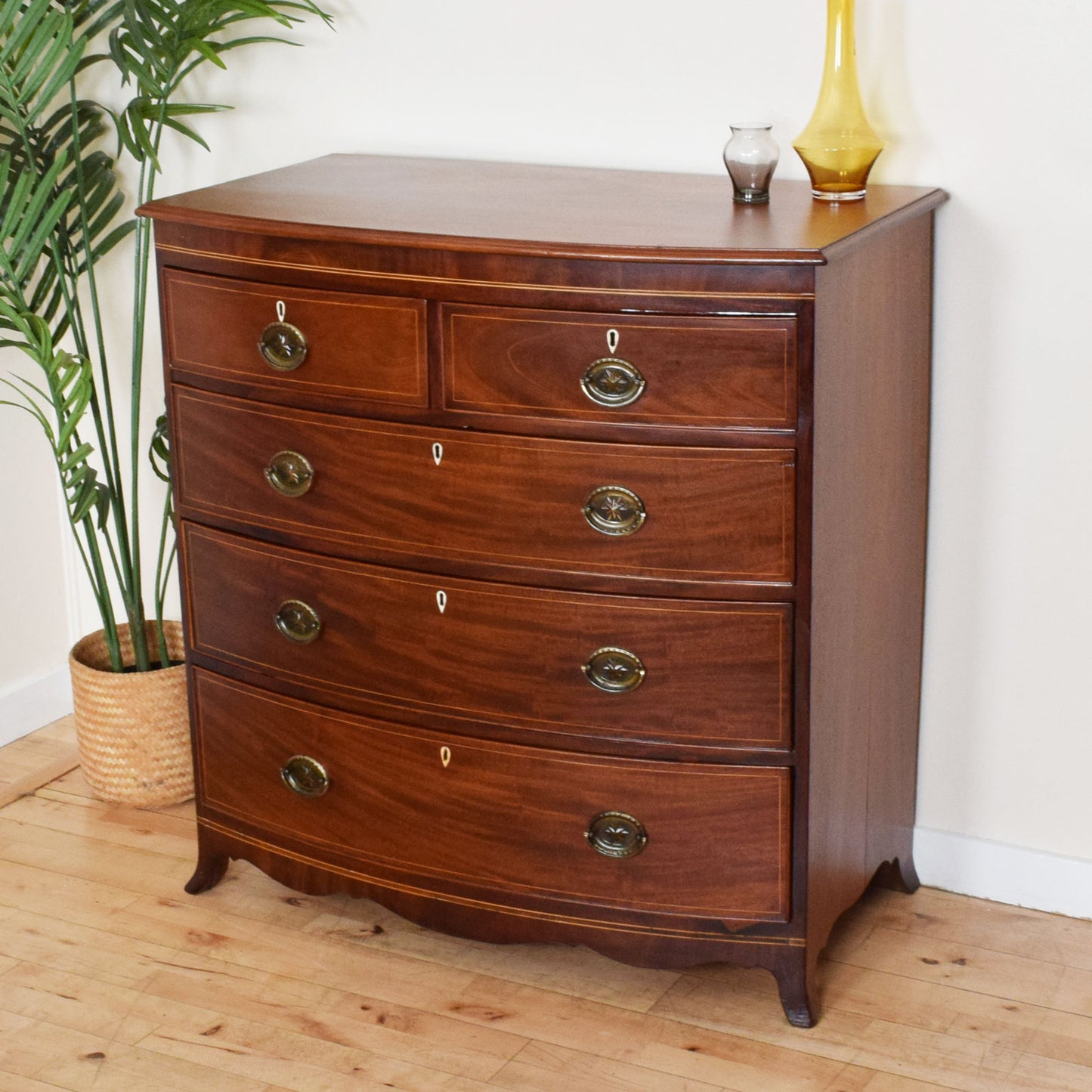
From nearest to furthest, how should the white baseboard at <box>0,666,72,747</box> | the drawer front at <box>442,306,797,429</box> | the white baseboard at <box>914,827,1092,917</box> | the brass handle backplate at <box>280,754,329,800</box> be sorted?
the drawer front at <box>442,306,797,429</box>
the brass handle backplate at <box>280,754,329,800</box>
the white baseboard at <box>914,827,1092,917</box>
the white baseboard at <box>0,666,72,747</box>

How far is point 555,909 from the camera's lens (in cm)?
214

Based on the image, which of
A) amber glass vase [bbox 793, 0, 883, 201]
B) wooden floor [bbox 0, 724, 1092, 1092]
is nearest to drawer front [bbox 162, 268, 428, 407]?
amber glass vase [bbox 793, 0, 883, 201]

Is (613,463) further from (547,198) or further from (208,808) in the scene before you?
(208,808)

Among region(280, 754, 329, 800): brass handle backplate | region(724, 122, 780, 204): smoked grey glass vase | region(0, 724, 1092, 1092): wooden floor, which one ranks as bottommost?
region(0, 724, 1092, 1092): wooden floor

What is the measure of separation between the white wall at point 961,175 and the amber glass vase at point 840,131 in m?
0.14

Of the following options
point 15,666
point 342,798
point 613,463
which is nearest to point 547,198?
point 613,463

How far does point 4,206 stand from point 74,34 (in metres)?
0.41

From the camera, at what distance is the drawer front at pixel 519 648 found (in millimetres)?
1969

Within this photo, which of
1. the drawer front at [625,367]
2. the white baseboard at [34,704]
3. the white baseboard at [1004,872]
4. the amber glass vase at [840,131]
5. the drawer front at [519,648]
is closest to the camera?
the drawer front at [625,367]

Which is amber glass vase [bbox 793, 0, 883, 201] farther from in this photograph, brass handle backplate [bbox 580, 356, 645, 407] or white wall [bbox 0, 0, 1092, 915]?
brass handle backplate [bbox 580, 356, 645, 407]

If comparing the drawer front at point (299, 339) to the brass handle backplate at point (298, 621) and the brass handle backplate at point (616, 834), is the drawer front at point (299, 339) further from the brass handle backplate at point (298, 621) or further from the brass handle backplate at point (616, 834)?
the brass handle backplate at point (616, 834)

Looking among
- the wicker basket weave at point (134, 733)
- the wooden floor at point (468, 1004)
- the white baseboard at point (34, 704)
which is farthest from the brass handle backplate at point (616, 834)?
the white baseboard at point (34, 704)

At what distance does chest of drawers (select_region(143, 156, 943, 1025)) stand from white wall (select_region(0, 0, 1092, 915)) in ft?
0.28

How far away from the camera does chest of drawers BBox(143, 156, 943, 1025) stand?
1888mm
